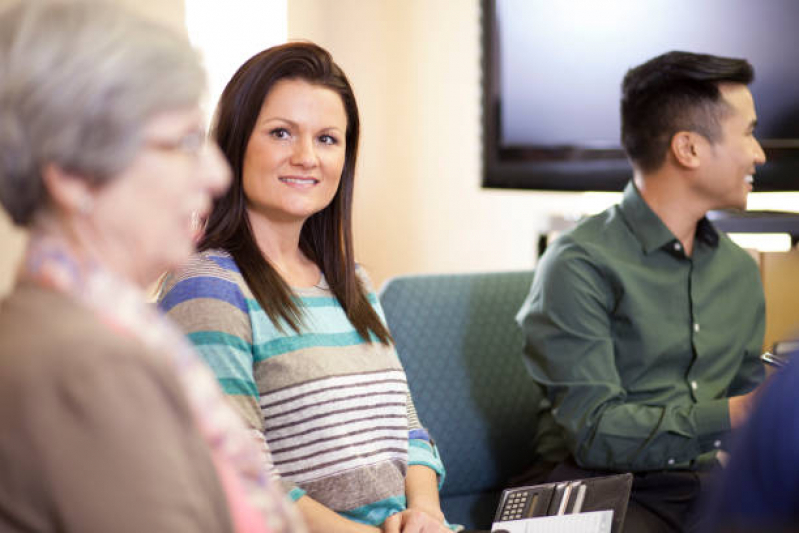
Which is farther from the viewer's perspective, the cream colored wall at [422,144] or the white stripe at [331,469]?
the cream colored wall at [422,144]

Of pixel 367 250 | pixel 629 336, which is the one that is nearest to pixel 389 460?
pixel 629 336

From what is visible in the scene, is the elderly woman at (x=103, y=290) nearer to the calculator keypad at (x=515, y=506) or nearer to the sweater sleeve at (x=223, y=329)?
the sweater sleeve at (x=223, y=329)

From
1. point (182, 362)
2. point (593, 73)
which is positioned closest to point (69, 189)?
point (182, 362)

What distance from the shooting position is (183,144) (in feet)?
2.49

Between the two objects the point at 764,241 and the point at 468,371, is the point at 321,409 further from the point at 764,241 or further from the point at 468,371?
the point at 764,241

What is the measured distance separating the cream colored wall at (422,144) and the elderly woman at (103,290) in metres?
2.75

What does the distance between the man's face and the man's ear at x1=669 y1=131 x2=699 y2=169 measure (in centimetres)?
2

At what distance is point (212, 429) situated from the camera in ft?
2.53

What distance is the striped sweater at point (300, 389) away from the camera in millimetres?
1356

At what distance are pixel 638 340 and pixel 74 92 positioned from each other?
1369mm

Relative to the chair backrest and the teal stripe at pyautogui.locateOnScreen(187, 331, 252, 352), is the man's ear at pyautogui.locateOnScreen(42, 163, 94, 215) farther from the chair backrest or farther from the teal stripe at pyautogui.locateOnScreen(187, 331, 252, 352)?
the chair backrest

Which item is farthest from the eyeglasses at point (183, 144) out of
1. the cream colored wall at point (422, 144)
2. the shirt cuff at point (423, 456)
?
the cream colored wall at point (422, 144)

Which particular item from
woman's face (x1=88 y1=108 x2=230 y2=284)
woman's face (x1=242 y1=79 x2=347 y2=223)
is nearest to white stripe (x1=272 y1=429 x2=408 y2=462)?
woman's face (x1=242 y1=79 x2=347 y2=223)

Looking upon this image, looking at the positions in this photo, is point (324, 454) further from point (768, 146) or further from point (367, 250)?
point (367, 250)
